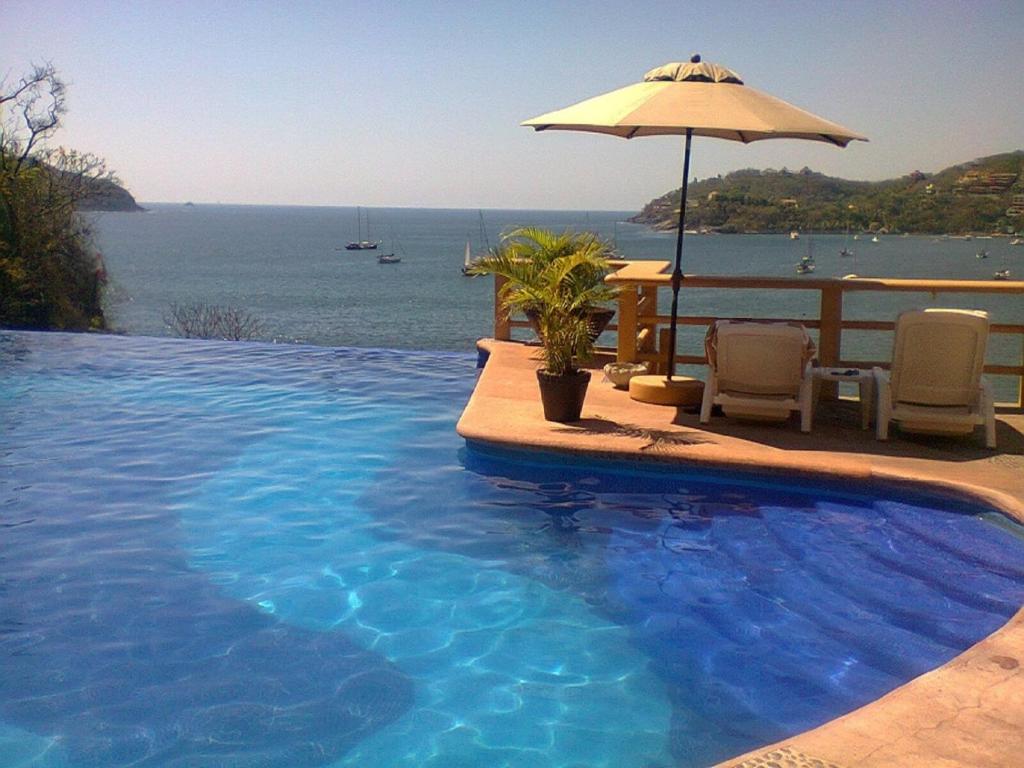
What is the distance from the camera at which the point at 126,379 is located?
10.8 metres

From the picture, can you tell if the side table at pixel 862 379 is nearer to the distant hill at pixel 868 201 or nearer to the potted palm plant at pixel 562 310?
the potted palm plant at pixel 562 310

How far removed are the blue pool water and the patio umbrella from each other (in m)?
2.25

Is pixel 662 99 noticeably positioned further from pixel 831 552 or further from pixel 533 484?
pixel 831 552

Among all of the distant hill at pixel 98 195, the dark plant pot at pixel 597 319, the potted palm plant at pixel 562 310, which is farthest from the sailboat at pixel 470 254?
the distant hill at pixel 98 195

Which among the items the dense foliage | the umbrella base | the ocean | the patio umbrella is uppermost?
the patio umbrella

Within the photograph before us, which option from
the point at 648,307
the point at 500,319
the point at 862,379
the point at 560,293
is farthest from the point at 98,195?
the point at 862,379

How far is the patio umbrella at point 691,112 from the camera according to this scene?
6.72 m

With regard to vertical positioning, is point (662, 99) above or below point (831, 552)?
above

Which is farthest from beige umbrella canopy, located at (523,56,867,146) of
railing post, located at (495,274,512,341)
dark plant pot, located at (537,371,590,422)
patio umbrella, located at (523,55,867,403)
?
railing post, located at (495,274,512,341)

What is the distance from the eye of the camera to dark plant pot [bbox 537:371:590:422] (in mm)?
7461

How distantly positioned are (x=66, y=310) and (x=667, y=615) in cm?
2596

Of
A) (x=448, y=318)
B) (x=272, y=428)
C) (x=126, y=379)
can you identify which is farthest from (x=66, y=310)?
(x=448, y=318)

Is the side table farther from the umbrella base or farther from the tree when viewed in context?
the tree

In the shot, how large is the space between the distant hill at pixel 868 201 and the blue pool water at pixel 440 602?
116 ft
